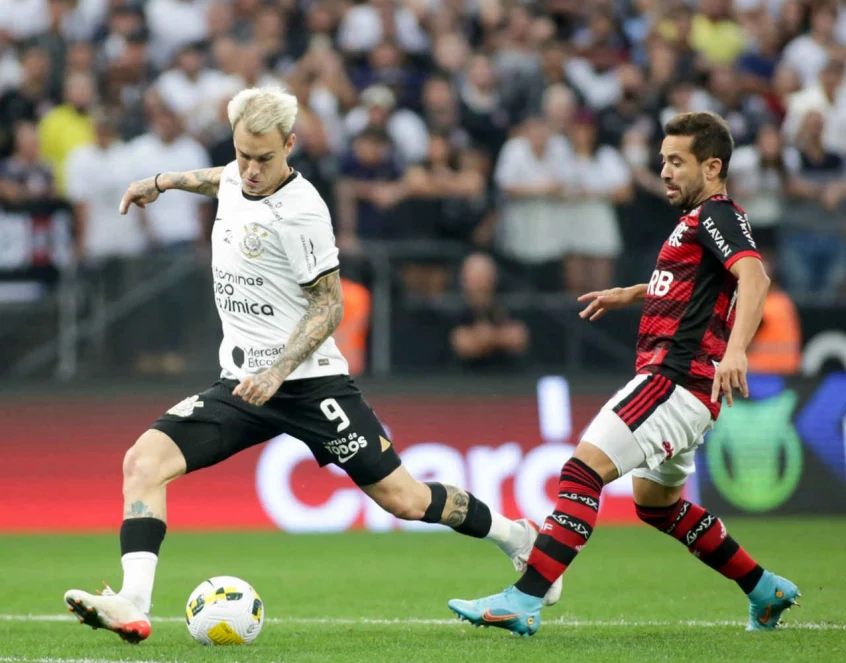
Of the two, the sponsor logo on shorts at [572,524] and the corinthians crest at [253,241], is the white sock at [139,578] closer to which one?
the corinthians crest at [253,241]

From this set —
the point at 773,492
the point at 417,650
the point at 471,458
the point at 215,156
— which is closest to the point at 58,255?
the point at 215,156

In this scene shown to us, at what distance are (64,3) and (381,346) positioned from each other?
6516mm

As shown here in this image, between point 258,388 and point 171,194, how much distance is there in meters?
8.21

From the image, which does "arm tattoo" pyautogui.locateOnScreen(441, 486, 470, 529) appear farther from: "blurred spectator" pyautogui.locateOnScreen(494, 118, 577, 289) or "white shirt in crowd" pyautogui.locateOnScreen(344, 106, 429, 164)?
"white shirt in crowd" pyautogui.locateOnScreen(344, 106, 429, 164)

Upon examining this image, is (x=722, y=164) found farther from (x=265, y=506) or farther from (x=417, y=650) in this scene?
(x=265, y=506)

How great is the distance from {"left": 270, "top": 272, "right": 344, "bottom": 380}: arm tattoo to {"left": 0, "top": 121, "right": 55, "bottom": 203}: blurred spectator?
320 inches

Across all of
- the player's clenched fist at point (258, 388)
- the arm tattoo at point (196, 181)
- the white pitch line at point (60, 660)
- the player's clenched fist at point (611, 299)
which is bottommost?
the white pitch line at point (60, 660)

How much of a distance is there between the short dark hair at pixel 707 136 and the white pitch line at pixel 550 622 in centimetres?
230

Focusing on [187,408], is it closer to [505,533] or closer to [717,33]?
[505,533]

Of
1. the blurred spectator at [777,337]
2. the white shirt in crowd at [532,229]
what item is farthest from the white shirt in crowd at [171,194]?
the blurred spectator at [777,337]

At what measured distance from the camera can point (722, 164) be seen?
6.97 metres

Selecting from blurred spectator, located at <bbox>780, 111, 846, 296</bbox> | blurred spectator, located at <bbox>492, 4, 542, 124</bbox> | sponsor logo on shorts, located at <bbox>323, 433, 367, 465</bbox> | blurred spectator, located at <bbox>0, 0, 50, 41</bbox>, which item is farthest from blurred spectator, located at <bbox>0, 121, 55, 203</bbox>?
sponsor logo on shorts, located at <bbox>323, 433, 367, 465</bbox>

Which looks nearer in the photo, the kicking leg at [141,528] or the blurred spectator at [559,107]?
the kicking leg at [141,528]

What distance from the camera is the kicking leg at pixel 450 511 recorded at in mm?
7172
